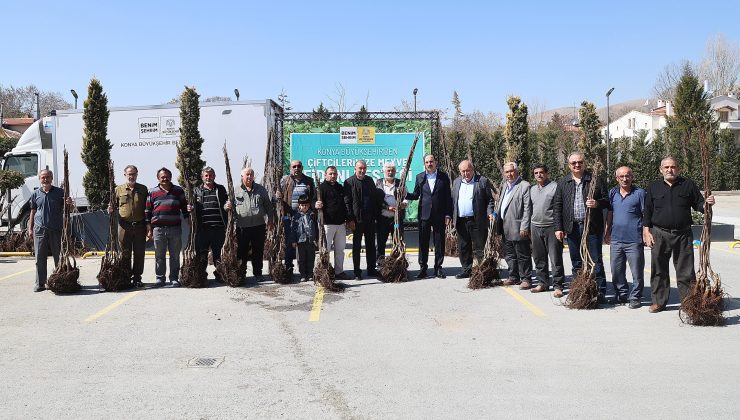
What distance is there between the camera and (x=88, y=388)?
16.1 feet

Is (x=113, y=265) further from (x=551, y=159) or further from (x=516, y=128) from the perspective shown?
(x=551, y=159)

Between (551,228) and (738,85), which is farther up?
(738,85)

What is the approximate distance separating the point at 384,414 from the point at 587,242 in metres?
4.38

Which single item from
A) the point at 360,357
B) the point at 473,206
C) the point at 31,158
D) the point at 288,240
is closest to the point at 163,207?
the point at 288,240

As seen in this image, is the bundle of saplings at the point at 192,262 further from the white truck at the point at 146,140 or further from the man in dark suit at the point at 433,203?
the white truck at the point at 146,140

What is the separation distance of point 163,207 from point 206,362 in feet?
13.8

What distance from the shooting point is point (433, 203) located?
9.55m

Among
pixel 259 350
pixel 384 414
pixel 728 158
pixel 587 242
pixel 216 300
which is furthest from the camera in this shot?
pixel 728 158

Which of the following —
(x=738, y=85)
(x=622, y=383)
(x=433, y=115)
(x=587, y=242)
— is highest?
(x=738, y=85)

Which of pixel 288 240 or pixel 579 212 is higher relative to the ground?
pixel 579 212

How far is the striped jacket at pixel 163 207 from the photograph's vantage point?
9172 millimetres

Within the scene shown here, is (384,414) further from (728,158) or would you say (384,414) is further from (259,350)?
(728,158)

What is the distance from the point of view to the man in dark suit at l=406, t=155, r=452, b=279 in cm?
956

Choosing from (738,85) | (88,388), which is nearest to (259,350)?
(88,388)
